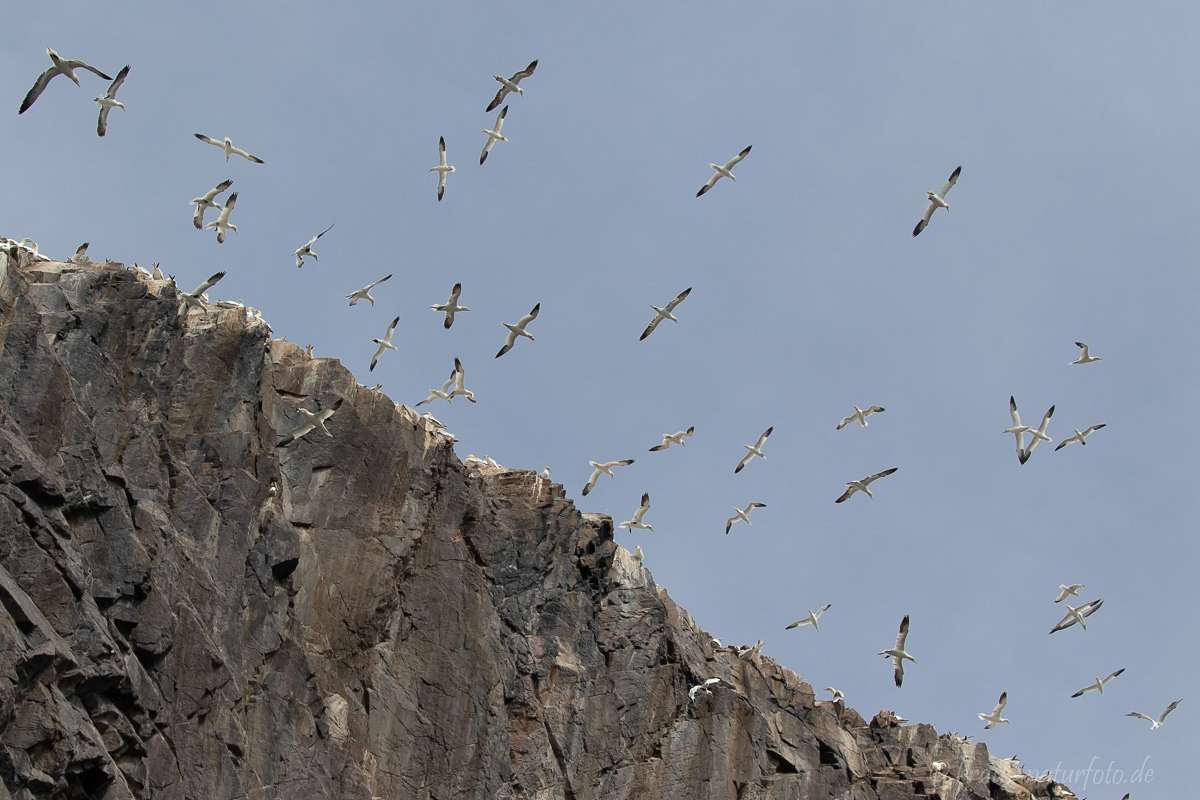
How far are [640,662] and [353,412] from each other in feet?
48.3

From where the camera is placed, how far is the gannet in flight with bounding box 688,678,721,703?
5872 cm

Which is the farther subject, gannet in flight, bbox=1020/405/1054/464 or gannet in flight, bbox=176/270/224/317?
gannet in flight, bbox=1020/405/1054/464

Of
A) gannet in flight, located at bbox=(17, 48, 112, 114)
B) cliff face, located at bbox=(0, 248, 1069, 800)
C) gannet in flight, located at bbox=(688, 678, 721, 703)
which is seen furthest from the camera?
gannet in flight, located at bbox=(688, 678, 721, 703)

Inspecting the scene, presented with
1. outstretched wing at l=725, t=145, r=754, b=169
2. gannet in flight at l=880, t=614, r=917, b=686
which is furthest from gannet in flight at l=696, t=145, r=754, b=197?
Result: gannet in flight at l=880, t=614, r=917, b=686

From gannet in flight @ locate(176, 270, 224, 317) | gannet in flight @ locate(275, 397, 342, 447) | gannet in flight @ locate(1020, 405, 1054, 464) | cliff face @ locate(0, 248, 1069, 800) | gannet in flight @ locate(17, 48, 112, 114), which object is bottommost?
cliff face @ locate(0, 248, 1069, 800)

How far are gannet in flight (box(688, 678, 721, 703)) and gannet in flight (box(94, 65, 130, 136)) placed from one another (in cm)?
2962

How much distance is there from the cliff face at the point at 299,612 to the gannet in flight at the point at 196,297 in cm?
49

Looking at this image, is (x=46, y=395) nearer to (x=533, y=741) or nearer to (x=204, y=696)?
(x=204, y=696)

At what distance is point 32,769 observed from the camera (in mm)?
38031

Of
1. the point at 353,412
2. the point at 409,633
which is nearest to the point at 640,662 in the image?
the point at 409,633

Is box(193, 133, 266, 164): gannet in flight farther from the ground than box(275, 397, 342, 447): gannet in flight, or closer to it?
farther from the ground

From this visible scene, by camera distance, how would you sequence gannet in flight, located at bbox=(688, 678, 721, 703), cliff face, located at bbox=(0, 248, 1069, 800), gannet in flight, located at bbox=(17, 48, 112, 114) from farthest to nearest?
1. gannet in flight, located at bbox=(688, 678, 721, 703)
2. gannet in flight, located at bbox=(17, 48, 112, 114)
3. cliff face, located at bbox=(0, 248, 1069, 800)

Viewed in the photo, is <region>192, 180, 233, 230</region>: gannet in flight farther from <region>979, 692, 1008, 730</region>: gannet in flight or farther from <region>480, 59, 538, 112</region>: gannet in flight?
<region>979, 692, 1008, 730</region>: gannet in flight

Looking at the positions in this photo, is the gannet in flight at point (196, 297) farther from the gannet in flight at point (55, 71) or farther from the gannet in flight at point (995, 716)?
the gannet in flight at point (995, 716)
